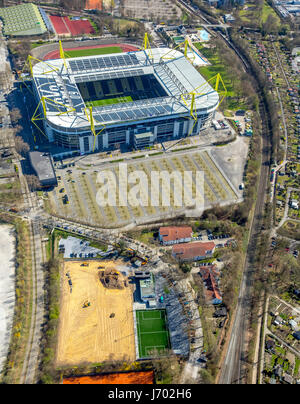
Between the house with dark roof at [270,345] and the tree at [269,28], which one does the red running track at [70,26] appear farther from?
the house with dark roof at [270,345]

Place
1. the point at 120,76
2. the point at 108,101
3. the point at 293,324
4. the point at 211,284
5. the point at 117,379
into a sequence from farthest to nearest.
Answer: the point at 120,76
the point at 108,101
the point at 211,284
the point at 293,324
the point at 117,379

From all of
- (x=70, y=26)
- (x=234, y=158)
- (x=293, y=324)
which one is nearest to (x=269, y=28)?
(x=70, y=26)

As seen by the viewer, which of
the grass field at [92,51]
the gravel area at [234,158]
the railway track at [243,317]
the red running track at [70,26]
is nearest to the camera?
the railway track at [243,317]

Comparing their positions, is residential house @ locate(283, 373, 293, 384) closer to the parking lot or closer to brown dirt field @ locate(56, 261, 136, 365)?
brown dirt field @ locate(56, 261, 136, 365)

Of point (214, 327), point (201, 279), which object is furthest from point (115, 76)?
point (214, 327)

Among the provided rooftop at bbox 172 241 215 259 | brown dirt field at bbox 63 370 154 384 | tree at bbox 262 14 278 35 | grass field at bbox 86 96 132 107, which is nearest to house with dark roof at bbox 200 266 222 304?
rooftop at bbox 172 241 215 259

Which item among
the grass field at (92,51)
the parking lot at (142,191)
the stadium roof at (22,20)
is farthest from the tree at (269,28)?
the stadium roof at (22,20)

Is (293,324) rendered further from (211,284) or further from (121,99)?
(121,99)
